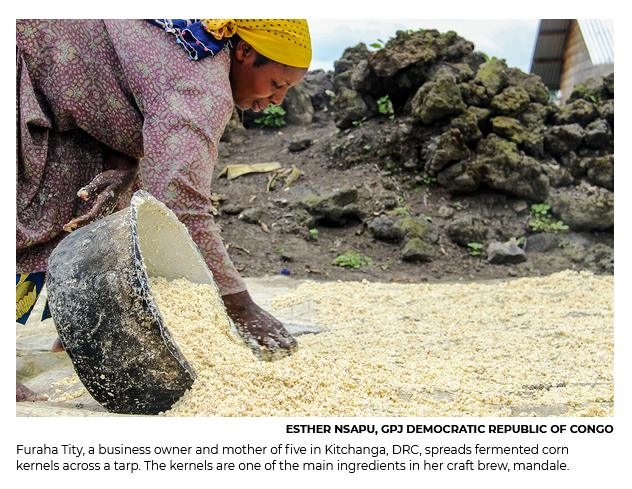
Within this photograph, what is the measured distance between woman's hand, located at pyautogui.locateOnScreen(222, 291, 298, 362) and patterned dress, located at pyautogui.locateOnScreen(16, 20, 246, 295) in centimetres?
7

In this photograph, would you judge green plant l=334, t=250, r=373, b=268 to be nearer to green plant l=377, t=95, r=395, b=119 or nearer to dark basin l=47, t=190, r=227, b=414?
green plant l=377, t=95, r=395, b=119

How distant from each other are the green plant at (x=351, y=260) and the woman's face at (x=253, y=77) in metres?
2.95

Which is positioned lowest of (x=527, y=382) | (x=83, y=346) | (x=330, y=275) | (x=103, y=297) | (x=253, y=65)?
(x=330, y=275)

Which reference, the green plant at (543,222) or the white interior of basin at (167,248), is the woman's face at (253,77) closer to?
the white interior of basin at (167,248)

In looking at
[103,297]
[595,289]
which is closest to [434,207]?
[595,289]

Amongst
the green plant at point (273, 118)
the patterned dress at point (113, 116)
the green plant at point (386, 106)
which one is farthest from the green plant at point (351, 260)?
the green plant at point (273, 118)

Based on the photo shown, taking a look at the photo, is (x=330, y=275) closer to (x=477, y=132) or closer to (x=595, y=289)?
(x=595, y=289)

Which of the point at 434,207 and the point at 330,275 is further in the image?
the point at 434,207

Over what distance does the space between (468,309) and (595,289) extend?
1109 mm

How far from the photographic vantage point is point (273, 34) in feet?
5.96

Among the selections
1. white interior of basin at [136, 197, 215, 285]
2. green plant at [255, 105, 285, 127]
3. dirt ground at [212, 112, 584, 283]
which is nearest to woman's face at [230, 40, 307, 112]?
white interior of basin at [136, 197, 215, 285]

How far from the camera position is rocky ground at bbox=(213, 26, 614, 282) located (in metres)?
4.89

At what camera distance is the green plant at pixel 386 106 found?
6.31 metres

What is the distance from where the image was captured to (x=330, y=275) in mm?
4582
